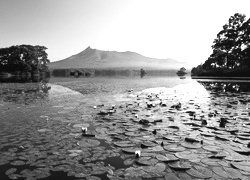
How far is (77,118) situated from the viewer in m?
7.95

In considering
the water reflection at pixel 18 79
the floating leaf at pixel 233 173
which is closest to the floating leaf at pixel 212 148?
the floating leaf at pixel 233 173

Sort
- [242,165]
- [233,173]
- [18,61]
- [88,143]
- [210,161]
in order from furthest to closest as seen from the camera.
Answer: [18,61]
[88,143]
[210,161]
[242,165]
[233,173]

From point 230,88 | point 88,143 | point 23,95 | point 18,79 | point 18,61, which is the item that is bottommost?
point 88,143

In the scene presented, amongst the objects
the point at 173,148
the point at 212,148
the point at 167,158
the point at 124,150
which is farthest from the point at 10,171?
the point at 212,148

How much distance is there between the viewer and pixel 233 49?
46.6 meters

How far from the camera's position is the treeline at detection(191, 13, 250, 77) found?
42969 millimetres

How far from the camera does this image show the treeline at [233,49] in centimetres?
4297

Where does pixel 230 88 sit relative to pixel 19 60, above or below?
below

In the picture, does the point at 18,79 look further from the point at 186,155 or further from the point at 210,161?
the point at 210,161

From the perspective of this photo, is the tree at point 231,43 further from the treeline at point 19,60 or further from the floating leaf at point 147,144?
the treeline at point 19,60

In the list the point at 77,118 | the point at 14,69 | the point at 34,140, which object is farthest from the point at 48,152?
the point at 14,69

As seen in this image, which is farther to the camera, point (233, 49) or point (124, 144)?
point (233, 49)

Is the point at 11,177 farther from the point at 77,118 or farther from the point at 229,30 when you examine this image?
Result: the point at 229,30

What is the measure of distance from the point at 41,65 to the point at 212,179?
82095 millimetres
